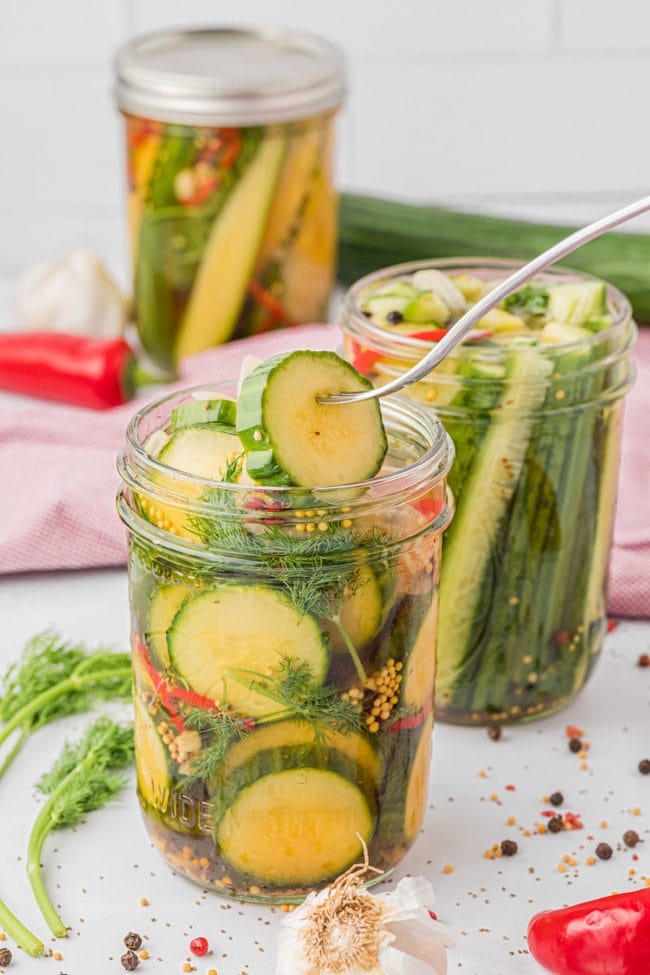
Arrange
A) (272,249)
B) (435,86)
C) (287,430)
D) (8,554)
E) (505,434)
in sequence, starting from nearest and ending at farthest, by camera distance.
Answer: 1. (287,430)
2. (505,434)
3. (8,554)
4. (272,249)
5. (435,86)

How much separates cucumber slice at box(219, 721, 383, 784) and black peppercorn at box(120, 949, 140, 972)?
5.1 inches

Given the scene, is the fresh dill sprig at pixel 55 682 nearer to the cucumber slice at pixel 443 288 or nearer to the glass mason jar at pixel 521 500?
the glass mason jar at pixel 521 500

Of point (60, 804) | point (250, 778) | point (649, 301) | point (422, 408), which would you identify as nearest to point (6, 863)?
point (60, 804)

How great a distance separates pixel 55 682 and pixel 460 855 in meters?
0.41

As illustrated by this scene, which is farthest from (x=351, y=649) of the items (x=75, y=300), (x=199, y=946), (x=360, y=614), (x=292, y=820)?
(x=75, y=300)

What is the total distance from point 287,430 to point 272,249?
3.40 feet

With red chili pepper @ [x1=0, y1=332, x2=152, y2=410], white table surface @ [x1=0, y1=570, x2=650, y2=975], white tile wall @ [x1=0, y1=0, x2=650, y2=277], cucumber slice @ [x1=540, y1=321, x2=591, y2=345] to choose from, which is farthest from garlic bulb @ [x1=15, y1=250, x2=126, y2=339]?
cucumber slice @ [x1=540, y1=321, x2=591, y2=345]

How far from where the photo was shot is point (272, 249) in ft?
6.18

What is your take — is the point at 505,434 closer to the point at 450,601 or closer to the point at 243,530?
the point at 450,601

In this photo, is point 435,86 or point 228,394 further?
point 435,86

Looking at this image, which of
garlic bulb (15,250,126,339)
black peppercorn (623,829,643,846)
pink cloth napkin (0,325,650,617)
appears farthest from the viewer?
garlic bulb (15,250,126,339)

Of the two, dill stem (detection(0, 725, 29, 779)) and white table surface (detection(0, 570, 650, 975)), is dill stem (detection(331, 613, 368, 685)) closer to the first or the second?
white table surface (detection(0, 570, 650, 975))

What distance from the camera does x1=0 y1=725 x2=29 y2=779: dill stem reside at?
1174mm

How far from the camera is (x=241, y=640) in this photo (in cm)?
91
